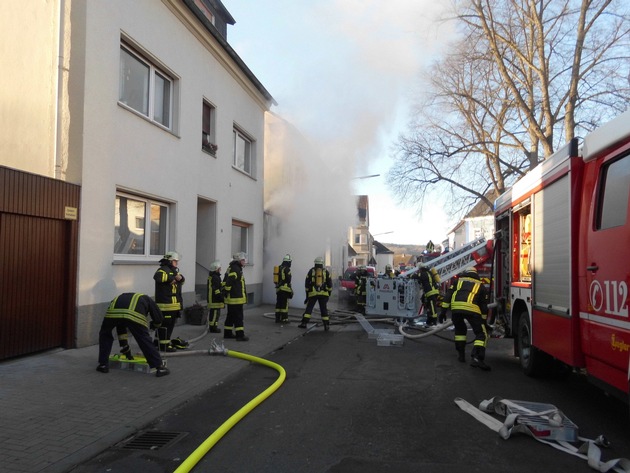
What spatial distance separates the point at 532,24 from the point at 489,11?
4.97 feet

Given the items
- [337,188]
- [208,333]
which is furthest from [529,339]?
[337,188]

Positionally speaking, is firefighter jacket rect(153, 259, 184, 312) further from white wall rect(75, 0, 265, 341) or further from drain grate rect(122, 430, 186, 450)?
drain grate rect(122, 430, 186, 450)

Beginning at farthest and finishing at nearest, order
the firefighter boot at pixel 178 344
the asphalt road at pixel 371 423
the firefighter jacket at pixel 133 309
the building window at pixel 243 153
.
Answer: the building window at pixel 243 153 → the firefighter boot at pixel 178 344 → the firefighter jacket at pixel 133 309 → the asphalt road at pixel 371 423

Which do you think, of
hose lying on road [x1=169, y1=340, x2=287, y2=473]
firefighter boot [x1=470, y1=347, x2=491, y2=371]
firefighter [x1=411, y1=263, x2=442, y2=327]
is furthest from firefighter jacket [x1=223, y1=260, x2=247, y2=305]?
firefighter [x1=411, y1=263, x2=442, y2=327]

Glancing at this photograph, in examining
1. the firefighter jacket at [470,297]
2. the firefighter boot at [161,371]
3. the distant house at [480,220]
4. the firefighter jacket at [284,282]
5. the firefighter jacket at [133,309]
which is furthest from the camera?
the distant house at [480,220]

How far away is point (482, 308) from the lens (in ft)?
24.7

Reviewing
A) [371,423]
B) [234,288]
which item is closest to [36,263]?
[234,288]

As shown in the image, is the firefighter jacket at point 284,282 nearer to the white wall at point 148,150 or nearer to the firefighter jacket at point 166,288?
the white wall at point 148,150

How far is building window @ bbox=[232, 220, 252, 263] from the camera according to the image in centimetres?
1449

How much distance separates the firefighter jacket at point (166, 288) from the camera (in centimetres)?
732

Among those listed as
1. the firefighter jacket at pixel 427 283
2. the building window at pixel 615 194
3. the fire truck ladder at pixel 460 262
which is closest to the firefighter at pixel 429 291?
the firefighter jacket at pixel 427 283

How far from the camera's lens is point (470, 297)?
754 cm

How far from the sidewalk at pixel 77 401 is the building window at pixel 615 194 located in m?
4.36

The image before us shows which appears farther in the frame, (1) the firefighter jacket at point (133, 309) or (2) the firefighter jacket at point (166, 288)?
(2) the firefighter jacket at point (166, 288)
